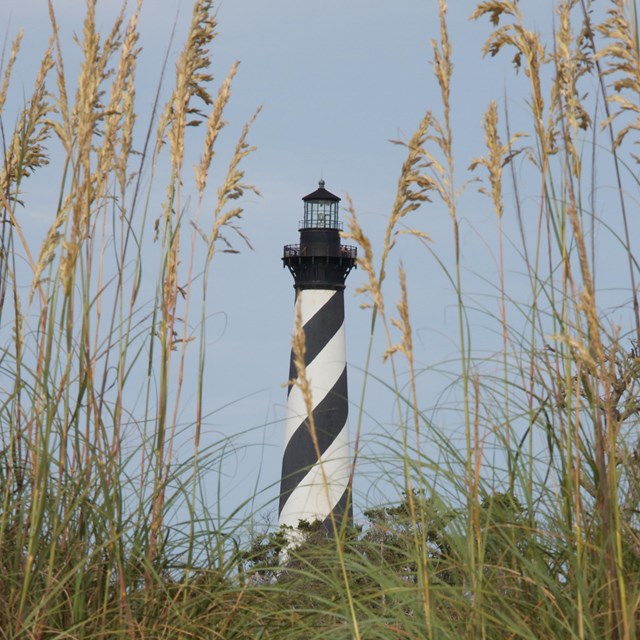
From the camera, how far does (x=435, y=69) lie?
8.37ft

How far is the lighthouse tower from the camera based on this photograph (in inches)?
784

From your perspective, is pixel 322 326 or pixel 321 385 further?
pixel 322 326

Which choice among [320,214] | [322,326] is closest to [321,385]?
[322,326]

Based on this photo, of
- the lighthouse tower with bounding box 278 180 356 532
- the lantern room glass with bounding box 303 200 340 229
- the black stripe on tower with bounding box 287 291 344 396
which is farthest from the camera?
the lantern room glass with bounding box 303 200 340 229

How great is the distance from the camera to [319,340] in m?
21.0

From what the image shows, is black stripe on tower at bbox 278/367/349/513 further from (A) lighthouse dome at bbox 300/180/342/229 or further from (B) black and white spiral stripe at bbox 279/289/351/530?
(A) lighthouse dome at bbox 300/180/342/229

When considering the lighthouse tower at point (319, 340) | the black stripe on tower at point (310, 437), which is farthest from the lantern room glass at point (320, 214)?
the black stripe on tower at point (310, 437)

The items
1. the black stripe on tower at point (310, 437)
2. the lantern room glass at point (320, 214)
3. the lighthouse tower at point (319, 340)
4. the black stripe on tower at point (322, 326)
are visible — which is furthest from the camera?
the lantern room glass at point (320, 214)

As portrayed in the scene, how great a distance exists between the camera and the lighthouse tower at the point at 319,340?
19.9 metres

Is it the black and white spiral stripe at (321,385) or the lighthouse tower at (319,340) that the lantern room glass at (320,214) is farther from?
the black and white spiral stripe at (321,385)

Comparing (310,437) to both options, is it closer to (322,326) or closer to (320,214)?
(322,326)

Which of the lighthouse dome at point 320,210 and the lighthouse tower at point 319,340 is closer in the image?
the lighthouse tower at point 319,340

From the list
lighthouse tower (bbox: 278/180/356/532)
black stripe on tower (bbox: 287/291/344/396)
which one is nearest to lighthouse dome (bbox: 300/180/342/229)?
lighthouse tower (bbox: 278/180/356/532)

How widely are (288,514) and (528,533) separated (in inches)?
681
